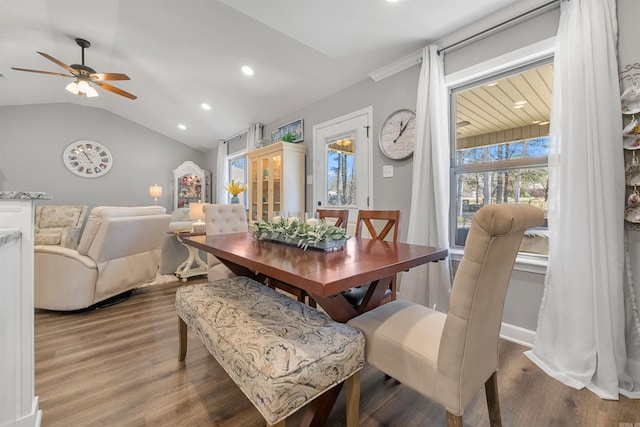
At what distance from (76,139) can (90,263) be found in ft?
16.4

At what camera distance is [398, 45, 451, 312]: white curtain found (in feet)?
7.63

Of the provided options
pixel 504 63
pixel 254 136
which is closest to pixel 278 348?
pixel 504 63

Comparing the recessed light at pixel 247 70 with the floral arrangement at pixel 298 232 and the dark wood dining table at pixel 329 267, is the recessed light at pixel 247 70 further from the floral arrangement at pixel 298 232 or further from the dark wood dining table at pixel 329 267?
the dark wood dining table at pixel 329 267

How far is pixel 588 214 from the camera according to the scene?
1.62m

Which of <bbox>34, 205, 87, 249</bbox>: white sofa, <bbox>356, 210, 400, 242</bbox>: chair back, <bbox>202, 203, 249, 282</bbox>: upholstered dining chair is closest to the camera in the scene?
<bbox>356, 210, 400, 242</bbox>: chair back

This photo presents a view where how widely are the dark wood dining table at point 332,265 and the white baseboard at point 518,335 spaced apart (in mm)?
1211

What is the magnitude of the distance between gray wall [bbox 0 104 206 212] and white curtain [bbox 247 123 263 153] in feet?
10.3

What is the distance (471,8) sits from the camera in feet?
6.61

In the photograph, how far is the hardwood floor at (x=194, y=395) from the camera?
1289 millimetres

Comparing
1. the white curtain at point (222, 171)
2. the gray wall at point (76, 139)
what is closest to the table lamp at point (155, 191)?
the gray wall at point (76, 139)

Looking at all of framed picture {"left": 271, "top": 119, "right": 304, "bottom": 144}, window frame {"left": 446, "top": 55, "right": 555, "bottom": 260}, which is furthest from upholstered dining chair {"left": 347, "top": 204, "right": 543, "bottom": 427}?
framed picture {"left": 271, "top": 119, "right": 304, "bottom": 144}

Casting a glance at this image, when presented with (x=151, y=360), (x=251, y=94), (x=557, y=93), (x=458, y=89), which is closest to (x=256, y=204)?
(x=251, y=94)

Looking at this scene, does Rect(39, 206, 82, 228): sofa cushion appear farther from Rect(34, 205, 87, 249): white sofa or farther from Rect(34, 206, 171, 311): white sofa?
Rect(34, 206, 171, 311): white sofa

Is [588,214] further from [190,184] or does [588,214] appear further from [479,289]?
[190,184]
